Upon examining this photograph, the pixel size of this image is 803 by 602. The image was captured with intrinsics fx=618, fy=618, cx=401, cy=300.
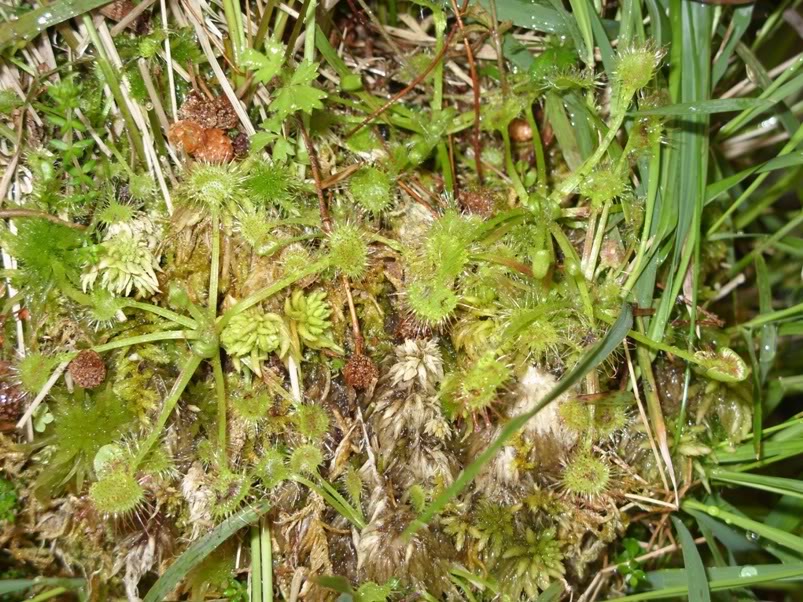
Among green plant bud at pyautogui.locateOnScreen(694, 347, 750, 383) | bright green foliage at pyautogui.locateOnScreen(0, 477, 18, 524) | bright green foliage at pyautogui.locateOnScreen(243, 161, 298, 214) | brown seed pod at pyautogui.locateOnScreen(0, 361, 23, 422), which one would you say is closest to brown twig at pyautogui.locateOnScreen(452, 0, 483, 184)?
bright green foliage at pyautogui.locateOnScreen(243, 161, 298, 214)

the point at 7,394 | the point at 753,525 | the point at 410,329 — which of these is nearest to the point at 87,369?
the point at 7,394

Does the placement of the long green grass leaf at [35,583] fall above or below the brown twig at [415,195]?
below

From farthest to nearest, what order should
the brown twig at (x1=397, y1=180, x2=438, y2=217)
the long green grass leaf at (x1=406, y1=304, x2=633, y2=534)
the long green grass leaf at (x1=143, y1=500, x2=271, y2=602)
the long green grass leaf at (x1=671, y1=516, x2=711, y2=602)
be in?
the brown twig at (x1=397, y1=180, x2=438, y2=217), the long green grass leaf at (x1=671, y1=516, x2=711, y2=602), the long green grass leaf at (x1=143, y1=500, x2=271, y2=602), the long green grass leaf at (x1=406, y1=304, x2=633, y2=534)

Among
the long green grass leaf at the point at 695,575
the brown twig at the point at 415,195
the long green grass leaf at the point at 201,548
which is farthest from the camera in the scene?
the brown twig at the point at 415,195

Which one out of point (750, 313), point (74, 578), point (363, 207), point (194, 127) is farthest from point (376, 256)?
point (750, 313)

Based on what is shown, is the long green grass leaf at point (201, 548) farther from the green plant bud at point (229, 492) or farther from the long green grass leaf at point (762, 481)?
the long green grass leaf at point (762, 481)

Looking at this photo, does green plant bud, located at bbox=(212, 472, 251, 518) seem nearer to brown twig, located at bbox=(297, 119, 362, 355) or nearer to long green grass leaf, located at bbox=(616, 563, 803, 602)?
brown twig, located at bbox=(297, 119, 362, 355)

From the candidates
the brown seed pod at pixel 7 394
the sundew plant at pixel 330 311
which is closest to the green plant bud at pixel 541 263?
the sundew plant at pixel 330 311

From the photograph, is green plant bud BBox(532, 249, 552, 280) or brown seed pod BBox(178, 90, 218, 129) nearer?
green plant bud BBox(532, 249, 552, 280)
